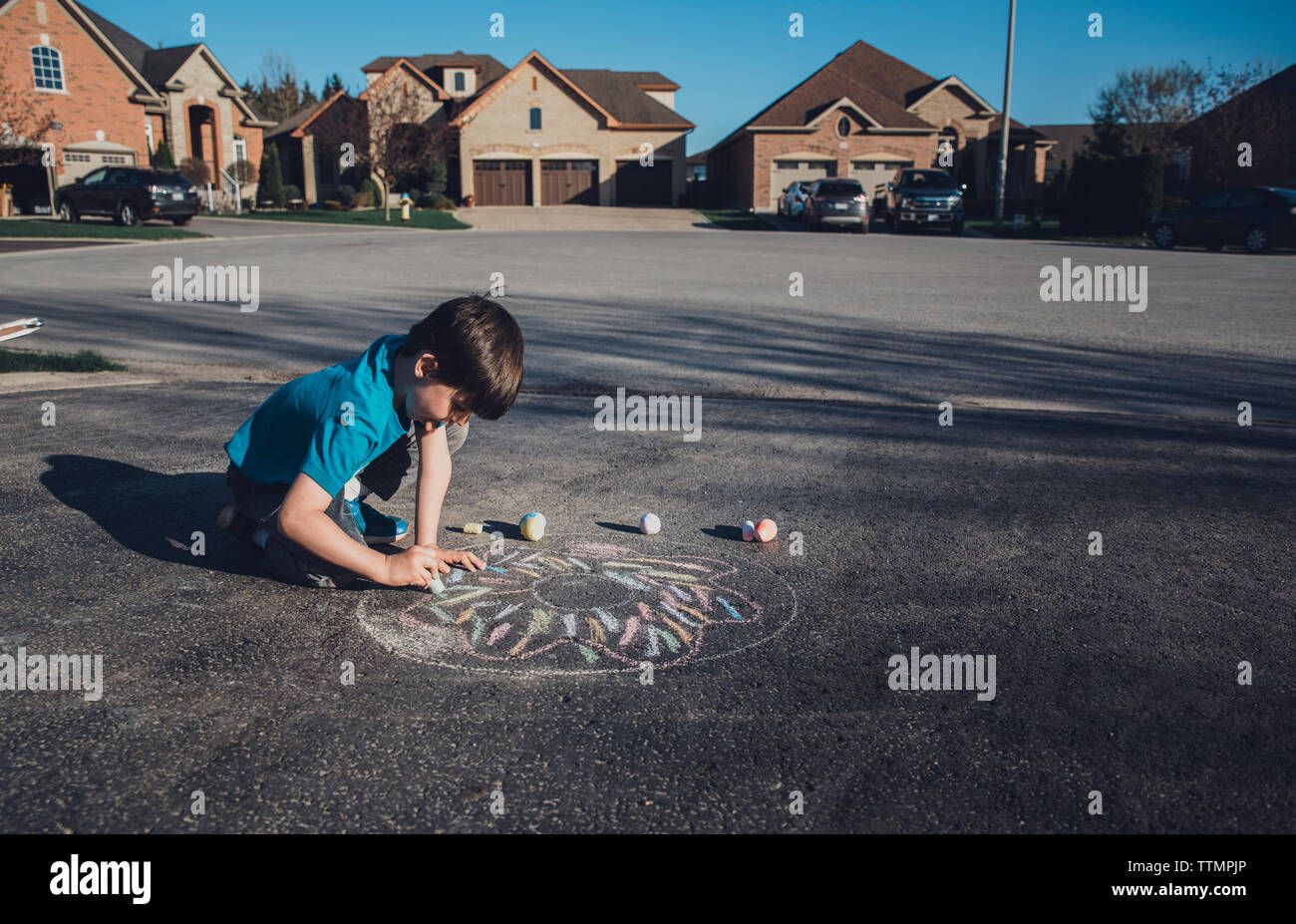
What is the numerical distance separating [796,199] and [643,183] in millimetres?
16394

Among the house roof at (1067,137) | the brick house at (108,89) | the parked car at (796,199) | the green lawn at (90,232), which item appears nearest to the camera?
the green lawn at (90,232)

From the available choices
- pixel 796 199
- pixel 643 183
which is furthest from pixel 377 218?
pixel 643 183

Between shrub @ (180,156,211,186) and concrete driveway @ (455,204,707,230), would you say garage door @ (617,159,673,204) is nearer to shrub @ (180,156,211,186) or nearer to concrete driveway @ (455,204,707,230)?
concrete driveway @ (455,204,707,230)

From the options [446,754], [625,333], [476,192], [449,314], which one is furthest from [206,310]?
[476,192]

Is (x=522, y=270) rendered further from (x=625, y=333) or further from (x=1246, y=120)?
(x=1246, y=120)

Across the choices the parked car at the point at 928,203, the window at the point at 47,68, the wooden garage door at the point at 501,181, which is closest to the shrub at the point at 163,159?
the window at the point at 47,68

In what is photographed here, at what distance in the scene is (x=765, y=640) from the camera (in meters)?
3.13

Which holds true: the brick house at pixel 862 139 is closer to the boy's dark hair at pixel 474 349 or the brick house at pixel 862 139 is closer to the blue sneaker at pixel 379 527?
the blue sneaker at pixel 379 527

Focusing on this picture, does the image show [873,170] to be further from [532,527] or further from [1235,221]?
[532,527]

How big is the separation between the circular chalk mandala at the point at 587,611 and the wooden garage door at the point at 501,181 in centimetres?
5152

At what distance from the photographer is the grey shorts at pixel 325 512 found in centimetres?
334

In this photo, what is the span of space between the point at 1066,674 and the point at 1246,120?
47.3 metres

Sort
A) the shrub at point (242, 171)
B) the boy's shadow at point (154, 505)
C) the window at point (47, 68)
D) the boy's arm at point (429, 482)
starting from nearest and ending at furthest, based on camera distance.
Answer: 1. the boy's arm at point (429, 482)
2. the boy's shadow at point (154, 505)
3. the window at point (47, 68)
4. the shrub at point (242, 171)

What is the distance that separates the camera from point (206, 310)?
A: 10977 millimetres
